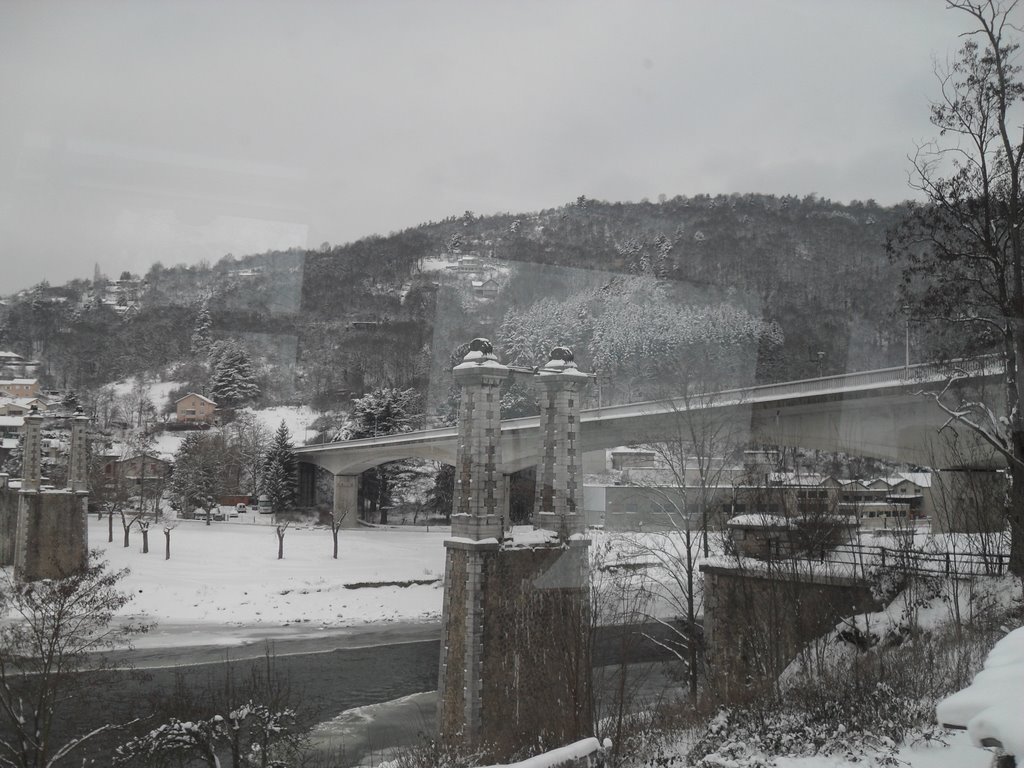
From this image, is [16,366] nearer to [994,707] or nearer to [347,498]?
[347,498]

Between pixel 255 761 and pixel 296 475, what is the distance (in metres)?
38.1

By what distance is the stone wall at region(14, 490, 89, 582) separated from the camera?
31.2 metres

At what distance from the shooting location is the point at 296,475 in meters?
50.6

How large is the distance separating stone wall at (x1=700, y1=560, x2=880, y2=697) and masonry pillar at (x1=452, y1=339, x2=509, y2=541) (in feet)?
16.1

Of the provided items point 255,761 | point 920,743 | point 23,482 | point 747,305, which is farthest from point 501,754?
point 23,482

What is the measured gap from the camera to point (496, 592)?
47.8 ft

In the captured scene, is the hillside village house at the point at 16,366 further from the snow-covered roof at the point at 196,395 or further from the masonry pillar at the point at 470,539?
the masonry pillar at the point at 470,539

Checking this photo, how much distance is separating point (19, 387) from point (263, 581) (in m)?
22.1

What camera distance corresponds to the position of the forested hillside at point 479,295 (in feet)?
92.5

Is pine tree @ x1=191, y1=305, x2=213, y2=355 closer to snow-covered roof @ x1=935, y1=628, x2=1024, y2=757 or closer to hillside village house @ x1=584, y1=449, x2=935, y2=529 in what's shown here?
hillside village house @ x1=584, y1=449, x2=935, y2=529

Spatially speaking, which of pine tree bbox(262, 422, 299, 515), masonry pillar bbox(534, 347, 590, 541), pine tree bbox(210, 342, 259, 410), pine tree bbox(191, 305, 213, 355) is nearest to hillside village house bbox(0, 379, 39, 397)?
pine tree bbox(191, 305, 213, 355)

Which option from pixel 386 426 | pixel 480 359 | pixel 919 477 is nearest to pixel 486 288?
pixel 386 426

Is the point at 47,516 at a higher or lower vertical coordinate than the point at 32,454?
lower

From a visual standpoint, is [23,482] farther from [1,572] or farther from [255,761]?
[255,761]
